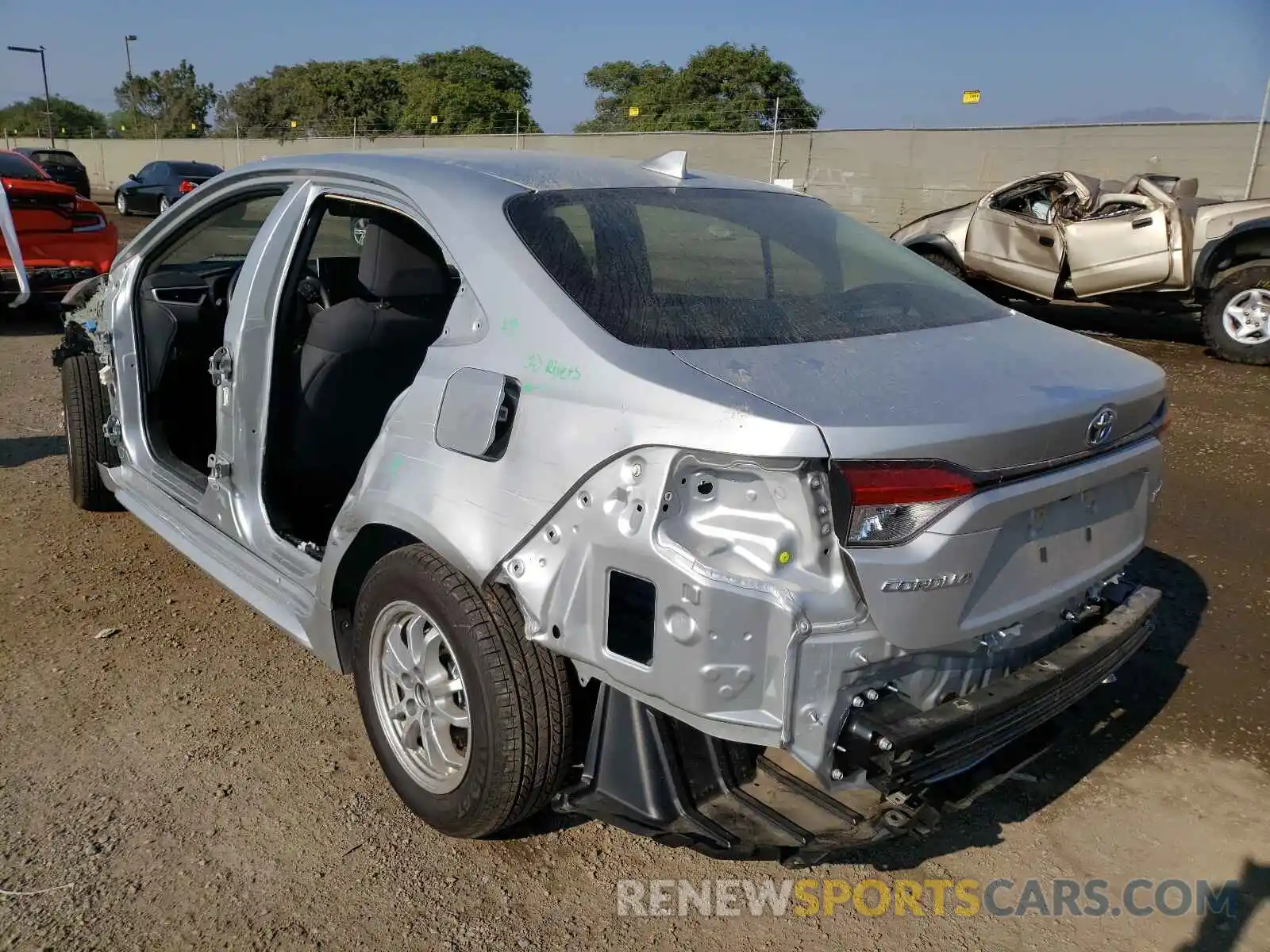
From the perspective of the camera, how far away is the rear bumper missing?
200 cm

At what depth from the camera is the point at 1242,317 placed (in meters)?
8.90

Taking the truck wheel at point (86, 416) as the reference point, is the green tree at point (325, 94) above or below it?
above

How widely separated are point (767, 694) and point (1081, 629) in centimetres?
112

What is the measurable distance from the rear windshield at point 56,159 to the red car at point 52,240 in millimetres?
15342

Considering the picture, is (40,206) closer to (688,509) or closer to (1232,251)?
(688,509)

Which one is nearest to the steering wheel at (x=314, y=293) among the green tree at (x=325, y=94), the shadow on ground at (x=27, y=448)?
the shadow on ground at (x=27, y=448)

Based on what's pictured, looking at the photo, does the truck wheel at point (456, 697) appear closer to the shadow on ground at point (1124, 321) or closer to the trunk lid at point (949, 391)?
the trunk lid at point (949, 391)

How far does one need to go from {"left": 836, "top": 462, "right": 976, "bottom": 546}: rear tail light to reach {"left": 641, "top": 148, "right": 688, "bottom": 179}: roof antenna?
1526 millimetres

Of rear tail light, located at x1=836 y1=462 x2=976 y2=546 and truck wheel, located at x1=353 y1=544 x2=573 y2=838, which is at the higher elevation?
rear tail light, located at x1=836 y1=462 x2=976 y2=546

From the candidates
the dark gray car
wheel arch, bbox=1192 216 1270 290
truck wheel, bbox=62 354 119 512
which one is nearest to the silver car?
truck wheel, bbox=62 354 119 512

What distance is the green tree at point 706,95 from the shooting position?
23656 mm

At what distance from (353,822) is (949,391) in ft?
6.30

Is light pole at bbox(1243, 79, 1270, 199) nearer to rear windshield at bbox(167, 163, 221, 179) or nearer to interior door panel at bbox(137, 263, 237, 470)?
interior door panel at bbox(137, 263, 237, 470)

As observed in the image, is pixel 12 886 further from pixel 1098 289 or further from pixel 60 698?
pixel 1098 289
